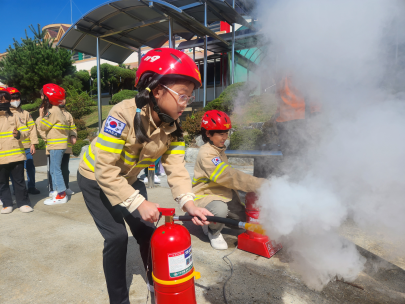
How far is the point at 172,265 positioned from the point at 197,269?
3.01 ft

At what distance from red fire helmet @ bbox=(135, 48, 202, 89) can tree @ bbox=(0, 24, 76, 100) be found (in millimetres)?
19336

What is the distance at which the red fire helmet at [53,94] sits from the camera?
172 inches

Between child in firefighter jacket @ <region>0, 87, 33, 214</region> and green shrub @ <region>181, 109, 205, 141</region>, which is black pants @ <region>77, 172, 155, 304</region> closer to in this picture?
child in firefighter jacket @ <region>0, 87, 33, 214</region>

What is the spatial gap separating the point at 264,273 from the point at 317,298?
459 millimetres

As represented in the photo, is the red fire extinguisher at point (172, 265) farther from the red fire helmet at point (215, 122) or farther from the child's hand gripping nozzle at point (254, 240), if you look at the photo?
the red fire helmet at point (215, 122)

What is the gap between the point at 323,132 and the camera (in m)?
2.24

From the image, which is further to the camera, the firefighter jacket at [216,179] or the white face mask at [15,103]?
the white face mask at [15,103]

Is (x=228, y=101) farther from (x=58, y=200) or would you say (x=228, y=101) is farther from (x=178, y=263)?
(x=178, y=263)

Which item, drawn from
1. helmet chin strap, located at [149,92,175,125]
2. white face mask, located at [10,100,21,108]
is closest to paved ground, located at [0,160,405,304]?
helmet chin strap, located at [149,92,175,125]

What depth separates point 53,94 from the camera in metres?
4.39

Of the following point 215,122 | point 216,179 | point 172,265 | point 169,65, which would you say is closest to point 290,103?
point 215,122

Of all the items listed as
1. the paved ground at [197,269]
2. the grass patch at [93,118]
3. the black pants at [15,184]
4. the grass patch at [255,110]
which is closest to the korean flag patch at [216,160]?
the paved ground at [197,269]

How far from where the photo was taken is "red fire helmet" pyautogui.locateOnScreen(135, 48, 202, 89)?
1609 millimetres

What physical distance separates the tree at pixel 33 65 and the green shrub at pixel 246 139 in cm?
1602
